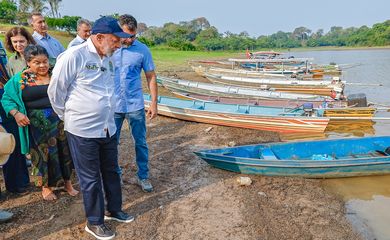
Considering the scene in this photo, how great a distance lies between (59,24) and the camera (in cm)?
4503

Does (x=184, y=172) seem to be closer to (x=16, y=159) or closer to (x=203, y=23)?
(x=16, y=159)

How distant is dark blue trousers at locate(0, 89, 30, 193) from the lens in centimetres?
412

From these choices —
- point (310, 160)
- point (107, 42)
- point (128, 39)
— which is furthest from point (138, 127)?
point (310, 160)

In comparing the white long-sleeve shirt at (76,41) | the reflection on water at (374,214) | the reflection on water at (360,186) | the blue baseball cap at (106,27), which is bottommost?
the reflection on water at (374,214)

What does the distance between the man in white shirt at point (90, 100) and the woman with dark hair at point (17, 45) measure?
4.94 ft

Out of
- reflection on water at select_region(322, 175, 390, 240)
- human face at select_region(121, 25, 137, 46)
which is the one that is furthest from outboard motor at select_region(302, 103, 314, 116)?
human face at select_region(121, 25, 137, 46)

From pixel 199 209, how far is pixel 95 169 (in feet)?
5.40

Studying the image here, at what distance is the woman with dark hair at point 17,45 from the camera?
13.0 feet

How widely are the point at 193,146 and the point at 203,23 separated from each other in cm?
11736

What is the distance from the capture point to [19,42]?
157 inches

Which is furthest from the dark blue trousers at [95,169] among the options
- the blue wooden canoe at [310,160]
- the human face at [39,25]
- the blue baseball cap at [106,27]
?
the human face at [39,25]

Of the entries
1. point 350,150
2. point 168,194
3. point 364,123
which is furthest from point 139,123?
point 364,123

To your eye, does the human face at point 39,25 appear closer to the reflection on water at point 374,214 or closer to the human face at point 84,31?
the human face at point 84,31

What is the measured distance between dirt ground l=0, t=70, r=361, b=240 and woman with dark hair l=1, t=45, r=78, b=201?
47 centimetres
